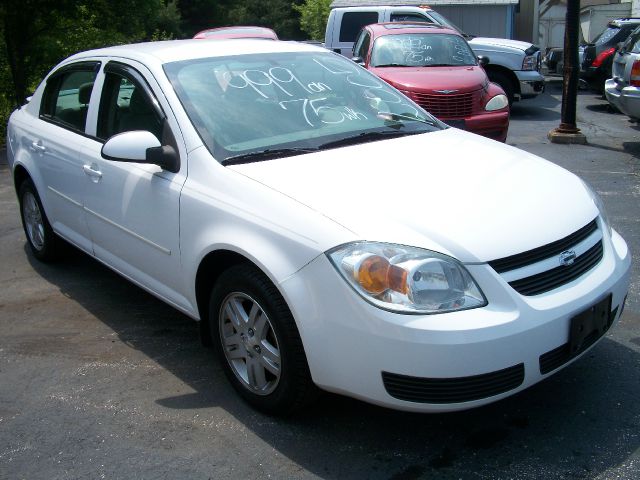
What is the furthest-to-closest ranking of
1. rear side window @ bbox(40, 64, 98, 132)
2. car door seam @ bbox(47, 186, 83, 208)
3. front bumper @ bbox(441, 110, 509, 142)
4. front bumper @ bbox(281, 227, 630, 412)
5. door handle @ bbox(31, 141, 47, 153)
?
front bumper @ bbox(441, 110, 509, 142)
door handle @ bbox(31, 141, 47, 153)
rear side window @ bbox(40, 64, 98, 132)
car door seam @ bbox(47, 186, 83, 208)
front bumper @ bbox(281, 227, 630, 412)

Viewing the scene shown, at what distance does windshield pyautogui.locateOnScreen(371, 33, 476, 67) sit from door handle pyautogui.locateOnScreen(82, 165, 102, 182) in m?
6.34

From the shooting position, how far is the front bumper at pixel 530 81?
13.2 m

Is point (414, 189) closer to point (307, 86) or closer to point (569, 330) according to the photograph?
point (569, 330)

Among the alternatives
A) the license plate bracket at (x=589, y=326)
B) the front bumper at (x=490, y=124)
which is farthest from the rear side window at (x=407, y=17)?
the license plate bracket at (x=589, y=326)

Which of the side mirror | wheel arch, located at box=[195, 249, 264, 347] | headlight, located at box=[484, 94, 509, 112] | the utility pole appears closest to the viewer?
wheel arch, located at box=[195, 249, 264, 347]

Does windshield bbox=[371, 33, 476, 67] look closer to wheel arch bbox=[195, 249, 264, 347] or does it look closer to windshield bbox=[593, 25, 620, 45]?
windshield bbox=[593, 25, 620, 45]

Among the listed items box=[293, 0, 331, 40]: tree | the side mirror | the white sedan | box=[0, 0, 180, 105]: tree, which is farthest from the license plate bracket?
box=[293, 0, 331, 40]: tree

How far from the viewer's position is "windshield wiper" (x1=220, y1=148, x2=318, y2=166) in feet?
11.5

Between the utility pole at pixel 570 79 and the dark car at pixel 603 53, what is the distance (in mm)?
4701

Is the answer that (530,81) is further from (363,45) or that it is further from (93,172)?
(93,172)

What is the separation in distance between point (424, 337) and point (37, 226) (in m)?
3.87

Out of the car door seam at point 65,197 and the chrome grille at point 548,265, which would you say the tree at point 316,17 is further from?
the chrome grille at point 548,265

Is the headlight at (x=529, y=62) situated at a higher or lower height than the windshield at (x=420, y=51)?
lower

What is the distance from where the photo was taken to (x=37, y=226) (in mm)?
5582
